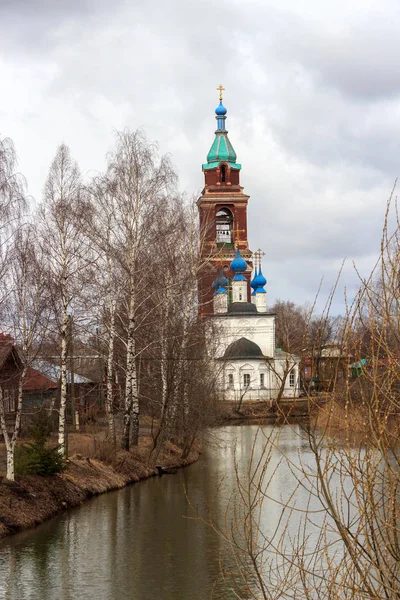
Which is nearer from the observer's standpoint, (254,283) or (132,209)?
(132,209)

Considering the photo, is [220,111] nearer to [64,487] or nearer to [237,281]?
[237,281]

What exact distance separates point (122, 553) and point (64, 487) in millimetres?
4915

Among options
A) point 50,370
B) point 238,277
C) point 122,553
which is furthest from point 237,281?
point 122,553

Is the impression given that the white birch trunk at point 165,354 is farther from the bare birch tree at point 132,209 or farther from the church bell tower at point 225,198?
the church bell tower at point 225,198

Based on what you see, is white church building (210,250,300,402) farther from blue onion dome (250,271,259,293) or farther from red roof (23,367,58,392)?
red roof (23,367,58,392)

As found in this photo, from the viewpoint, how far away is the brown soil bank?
57.2 feet

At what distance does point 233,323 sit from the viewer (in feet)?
210

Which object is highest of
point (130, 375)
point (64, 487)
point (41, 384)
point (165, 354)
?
point (165, 354)

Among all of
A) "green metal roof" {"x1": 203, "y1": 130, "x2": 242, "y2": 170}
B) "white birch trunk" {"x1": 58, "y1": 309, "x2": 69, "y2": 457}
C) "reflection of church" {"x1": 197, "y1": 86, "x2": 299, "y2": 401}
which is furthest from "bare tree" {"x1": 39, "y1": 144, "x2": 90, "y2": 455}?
"green metal roof" {"x1": 203, "y1": 130, "x2": 242, "y2": 170}

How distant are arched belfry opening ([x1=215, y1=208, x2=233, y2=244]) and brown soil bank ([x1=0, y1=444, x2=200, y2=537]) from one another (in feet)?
153

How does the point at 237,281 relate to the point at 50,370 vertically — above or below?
above

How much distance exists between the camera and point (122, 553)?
15570 millimetres

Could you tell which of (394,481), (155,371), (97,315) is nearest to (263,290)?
(155,371)

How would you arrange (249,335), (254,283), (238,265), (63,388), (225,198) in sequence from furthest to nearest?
(225,198) → (254,283) → (238,265) → (249,335) → (63,388)
